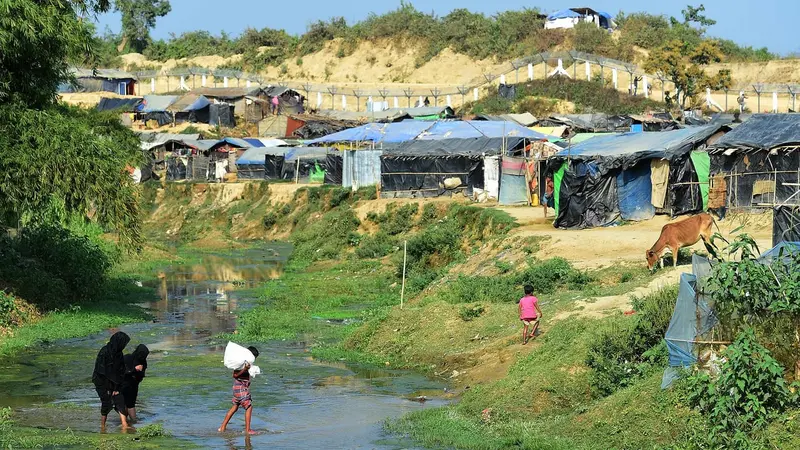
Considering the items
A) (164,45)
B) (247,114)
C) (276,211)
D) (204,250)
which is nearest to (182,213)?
(276,211)

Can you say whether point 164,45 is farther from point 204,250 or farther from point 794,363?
point 794,363

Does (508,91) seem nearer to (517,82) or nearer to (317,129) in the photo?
(517,82)

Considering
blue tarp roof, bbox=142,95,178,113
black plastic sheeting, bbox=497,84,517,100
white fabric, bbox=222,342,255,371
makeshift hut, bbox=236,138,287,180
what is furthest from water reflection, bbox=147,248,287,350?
blue tarp roof, bbox=142,95,178,113

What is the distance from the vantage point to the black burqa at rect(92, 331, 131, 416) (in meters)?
15.4

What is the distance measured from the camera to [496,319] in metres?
21.0

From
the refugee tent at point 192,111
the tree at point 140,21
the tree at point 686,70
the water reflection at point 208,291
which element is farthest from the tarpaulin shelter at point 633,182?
the tree at point 140,21

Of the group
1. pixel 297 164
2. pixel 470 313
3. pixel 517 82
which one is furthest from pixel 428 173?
pixel 517 82

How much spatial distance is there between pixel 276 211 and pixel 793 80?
46.0m

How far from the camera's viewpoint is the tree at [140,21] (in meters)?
114

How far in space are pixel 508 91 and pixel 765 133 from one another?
46.5m

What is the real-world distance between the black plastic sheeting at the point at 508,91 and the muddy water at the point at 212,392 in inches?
1978

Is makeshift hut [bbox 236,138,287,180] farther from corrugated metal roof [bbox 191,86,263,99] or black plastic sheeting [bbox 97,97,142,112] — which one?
black plastic sheeting [bbox 97,97,142,112]

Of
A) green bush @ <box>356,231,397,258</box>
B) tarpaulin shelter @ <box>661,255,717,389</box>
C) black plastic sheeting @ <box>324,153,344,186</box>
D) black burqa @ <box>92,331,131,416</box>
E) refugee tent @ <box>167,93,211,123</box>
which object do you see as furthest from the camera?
refugee tent @ <box>167,93,211,123</box>

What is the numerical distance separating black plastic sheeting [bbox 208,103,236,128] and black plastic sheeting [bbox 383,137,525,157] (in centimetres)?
3212
